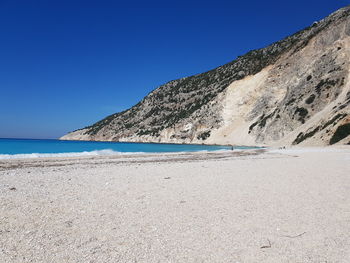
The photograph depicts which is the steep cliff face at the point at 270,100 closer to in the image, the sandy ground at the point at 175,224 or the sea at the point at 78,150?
the sea at the point at 78,150

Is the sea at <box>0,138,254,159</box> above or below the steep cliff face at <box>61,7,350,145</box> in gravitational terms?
below

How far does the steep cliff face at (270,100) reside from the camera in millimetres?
50463

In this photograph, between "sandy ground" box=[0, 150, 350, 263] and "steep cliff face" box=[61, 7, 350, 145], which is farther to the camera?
"steep cliff face" box=[61, 7, 350, 145]

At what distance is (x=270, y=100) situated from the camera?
71188 millimetres

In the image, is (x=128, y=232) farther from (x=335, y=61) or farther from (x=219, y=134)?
(x=219, y=134)

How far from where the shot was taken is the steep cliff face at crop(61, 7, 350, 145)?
166 ft

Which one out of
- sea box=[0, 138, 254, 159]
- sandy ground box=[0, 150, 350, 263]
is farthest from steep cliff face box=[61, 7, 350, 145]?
sandy ground box=[0, 150, 350, 263]

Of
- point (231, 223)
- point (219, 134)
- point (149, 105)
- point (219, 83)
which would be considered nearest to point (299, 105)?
point (219, 134)

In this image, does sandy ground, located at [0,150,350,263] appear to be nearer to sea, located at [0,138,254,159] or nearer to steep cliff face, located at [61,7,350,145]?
sea, located at [0,138,254,159]

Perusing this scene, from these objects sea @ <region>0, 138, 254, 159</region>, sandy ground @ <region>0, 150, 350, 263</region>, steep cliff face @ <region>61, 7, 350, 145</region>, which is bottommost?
sandy ground @ <region>0, 150, 350, 263</region>

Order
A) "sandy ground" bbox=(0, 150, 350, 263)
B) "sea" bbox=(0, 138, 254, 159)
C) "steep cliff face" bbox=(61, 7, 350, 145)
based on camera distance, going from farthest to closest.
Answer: "steep cliff face" bbox=(61, 7, 350, 145)
"sea" bbox=(0, 138, 254, 159)
"sandy ground" bbox=(0, 150, 350, 263)

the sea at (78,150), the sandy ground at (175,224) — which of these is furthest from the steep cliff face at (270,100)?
the sandy ground at (175,224)

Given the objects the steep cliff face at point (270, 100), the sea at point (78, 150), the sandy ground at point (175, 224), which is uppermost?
the steep cliff face at point (270, 100)

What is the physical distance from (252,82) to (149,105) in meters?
56.5
